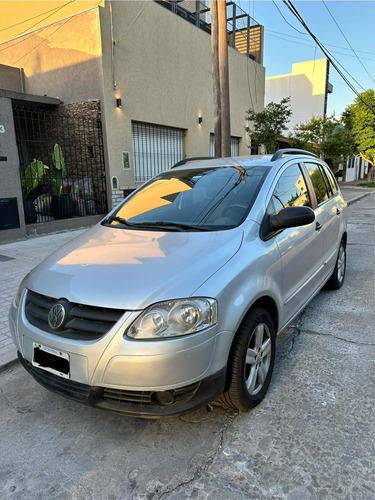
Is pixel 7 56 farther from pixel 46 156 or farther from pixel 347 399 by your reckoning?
pixel 347 399

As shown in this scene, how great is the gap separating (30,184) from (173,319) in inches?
298

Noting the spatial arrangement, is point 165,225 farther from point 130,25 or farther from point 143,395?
point 130,25

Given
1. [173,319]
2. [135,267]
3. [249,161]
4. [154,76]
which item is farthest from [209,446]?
[154,76]

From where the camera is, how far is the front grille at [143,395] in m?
1.98

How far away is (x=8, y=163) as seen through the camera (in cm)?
753

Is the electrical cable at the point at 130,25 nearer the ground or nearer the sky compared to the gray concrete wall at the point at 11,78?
nearer the sky

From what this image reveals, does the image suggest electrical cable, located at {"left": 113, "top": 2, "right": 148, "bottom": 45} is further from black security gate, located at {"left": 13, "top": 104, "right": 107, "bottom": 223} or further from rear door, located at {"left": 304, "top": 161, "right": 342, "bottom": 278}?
rear door, located at {"left": 304, "top": 161, "right": 342, "bottom": 278}

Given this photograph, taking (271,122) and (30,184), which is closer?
Result: (30,184)

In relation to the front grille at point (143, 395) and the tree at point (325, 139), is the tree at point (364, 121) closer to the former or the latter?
the tree at point (325, 139)

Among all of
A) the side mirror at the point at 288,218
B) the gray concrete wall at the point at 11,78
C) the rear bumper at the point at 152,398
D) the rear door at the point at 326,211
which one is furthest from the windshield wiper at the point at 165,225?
the gray concrete wall at the point at 11,78

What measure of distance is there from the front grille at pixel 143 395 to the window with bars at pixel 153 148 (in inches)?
385

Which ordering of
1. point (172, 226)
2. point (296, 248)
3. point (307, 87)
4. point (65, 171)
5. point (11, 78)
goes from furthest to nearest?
point (307, 87) < point (11, 78) < point (65, 171) < point (296, 248) < point (172, 226)

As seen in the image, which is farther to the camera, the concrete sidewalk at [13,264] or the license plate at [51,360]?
the concrete sidewalk at [13,264]

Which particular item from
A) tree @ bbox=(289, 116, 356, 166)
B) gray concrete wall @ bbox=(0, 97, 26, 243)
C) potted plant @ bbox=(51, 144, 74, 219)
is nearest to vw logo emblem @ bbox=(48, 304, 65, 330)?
gray concrete wall @ bbox=(0, 97, 26, 243)
